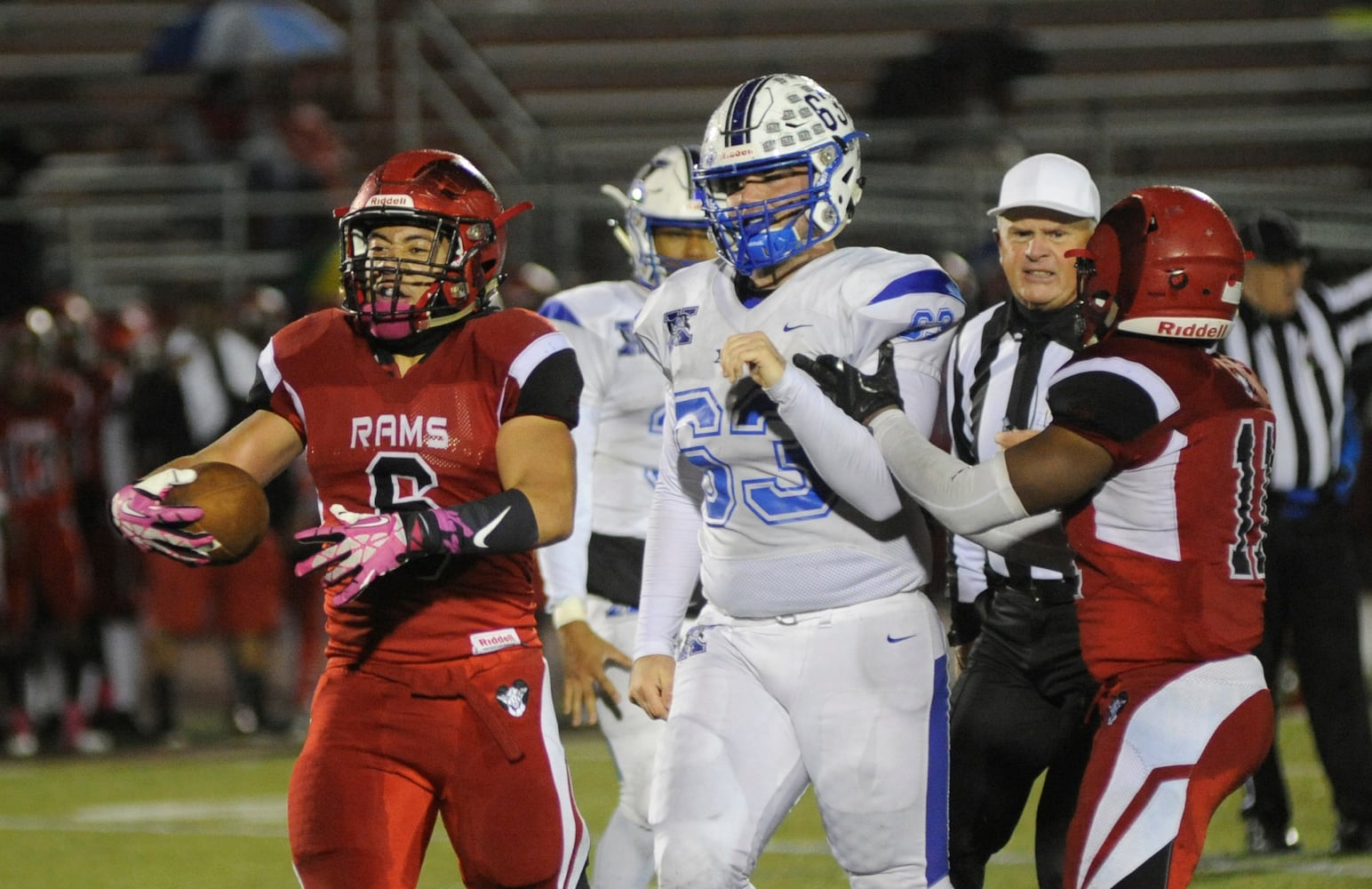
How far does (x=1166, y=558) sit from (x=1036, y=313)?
1.08 metres

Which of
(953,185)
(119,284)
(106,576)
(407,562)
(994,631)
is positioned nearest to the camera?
(407,562)

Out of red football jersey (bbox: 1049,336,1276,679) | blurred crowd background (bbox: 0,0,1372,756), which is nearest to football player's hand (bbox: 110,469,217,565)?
red football jersey (bbox: 1049,336,1276,679)

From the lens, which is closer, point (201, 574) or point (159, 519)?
point (159, 519)

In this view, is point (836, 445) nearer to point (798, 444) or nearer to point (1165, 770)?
point (798, 444)

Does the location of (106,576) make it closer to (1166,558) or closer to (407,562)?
(407,562)

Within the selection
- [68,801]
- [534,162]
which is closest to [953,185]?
[534,162]

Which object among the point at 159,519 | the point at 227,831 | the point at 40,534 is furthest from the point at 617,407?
the point at 40,534

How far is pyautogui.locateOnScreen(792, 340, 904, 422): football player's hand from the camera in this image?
3.49 meters

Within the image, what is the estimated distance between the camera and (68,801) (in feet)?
27.0

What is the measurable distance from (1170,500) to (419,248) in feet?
4.70

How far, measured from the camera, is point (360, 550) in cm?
337

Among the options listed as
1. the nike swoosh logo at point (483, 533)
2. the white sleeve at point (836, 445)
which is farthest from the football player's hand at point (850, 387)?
the nike swoosh logo at point (483, 533)

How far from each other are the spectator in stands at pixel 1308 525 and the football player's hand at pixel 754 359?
2955 mm

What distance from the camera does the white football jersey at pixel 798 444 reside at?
141 inches
